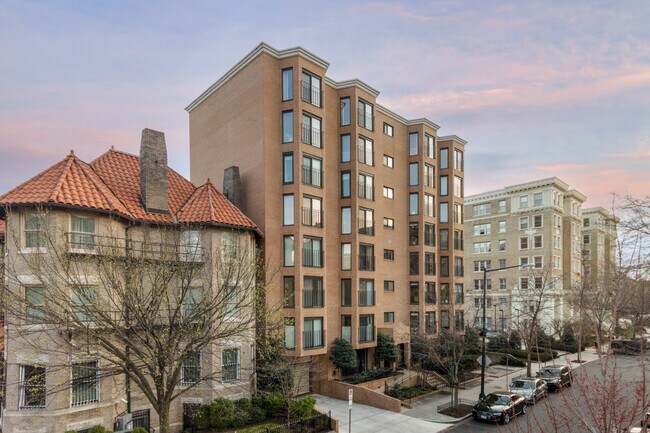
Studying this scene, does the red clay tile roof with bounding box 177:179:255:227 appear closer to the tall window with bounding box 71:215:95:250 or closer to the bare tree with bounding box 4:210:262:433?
the bare tree with bounding box 4:210:262:433

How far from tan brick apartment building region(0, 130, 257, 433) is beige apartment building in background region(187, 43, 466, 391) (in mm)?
4983

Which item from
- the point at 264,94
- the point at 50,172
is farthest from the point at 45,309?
the point at 264,94

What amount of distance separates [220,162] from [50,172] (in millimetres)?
12675

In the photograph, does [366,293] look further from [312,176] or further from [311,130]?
[311,130]

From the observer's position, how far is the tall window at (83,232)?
16453 millimetres

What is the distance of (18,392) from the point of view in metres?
15.9

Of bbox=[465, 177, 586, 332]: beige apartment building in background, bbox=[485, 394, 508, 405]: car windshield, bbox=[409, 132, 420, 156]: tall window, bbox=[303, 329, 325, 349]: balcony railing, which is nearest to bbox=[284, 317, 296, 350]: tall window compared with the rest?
bbox=[303, 329, 325, 349]: balcony railing

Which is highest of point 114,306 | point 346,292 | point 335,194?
point 335,194

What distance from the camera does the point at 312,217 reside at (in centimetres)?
A: 2625

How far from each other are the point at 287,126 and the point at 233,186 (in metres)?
5.34

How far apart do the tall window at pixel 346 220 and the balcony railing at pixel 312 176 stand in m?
3.97

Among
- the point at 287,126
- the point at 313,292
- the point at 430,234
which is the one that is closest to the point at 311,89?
the point at 287,126

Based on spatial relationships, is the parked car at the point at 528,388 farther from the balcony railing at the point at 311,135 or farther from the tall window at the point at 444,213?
the balcony railing at the point at 311,135

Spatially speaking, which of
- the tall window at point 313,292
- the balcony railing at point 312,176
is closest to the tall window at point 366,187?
the balcony railing at point 312,176
